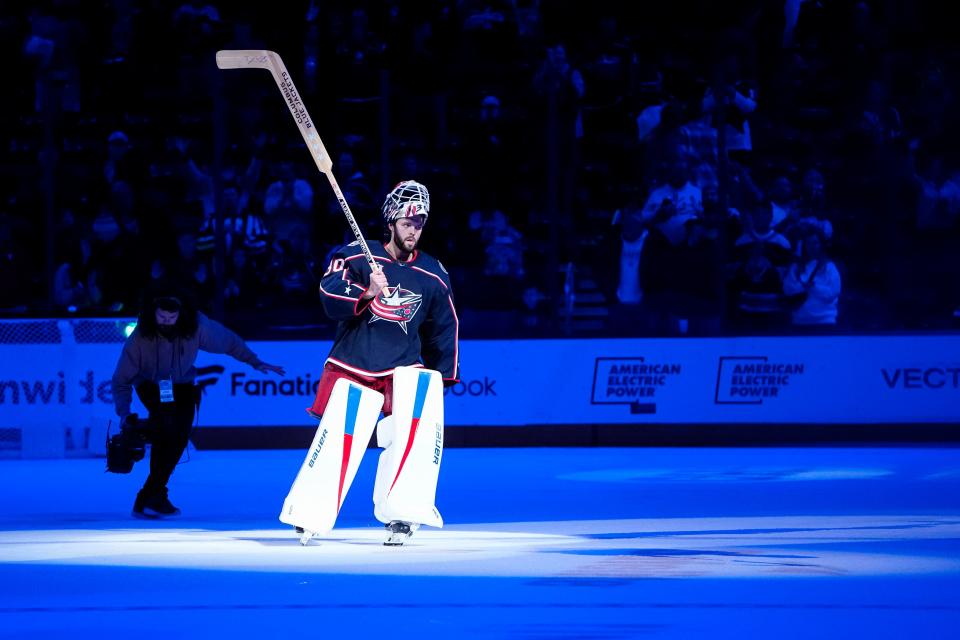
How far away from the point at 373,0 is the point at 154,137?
2.88 metres

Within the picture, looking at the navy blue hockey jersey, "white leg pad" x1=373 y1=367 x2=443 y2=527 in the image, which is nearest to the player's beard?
the navy blue hockey jersey

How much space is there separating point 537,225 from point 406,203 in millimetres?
8236

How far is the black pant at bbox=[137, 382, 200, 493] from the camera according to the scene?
862 cm

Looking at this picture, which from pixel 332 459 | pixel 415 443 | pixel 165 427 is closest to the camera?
pixel 332 459

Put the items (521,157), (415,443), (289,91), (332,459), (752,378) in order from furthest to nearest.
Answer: (521,157)
(752,378)
(289,91)
(415,443)
(332,459)

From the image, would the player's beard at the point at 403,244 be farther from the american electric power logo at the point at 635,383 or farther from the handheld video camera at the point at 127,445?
the american electric power logo at the point at 635,383

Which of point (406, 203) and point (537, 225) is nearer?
point (406, 203)

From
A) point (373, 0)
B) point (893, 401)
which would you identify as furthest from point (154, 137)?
point (893, 401)

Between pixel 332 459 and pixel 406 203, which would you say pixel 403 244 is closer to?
pixel 406 203

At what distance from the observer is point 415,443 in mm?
7141

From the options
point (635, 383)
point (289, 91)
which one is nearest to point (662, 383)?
point (635, 383)

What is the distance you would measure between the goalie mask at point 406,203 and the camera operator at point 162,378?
2008mm

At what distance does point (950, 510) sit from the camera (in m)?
8.48

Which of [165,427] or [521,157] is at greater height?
[521,157]
